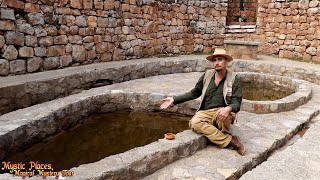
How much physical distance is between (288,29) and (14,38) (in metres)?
9.80

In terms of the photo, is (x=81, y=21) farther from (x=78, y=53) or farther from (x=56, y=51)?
(x=56, y=51)

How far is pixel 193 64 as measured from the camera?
379 inches

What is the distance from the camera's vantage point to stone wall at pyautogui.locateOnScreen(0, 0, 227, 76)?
6.11 metres

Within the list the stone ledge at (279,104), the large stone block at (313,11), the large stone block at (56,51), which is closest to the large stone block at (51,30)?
the large stone block at (56,51)

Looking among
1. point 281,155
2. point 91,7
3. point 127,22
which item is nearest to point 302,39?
point 127,22

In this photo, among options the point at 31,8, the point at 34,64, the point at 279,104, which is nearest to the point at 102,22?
the point at 31,8

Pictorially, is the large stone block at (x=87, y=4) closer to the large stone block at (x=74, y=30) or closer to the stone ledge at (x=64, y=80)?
the large stone block at (x=74, y=30)

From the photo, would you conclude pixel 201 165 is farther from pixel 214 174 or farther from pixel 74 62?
pixel 74 62

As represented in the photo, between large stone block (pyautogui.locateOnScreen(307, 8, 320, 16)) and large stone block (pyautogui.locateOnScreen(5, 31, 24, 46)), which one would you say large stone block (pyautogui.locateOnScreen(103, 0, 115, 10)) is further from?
large stone block (pyautogui.locateOnScreen(307, 8, 320, 16))

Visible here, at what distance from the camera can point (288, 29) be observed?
1159 cm

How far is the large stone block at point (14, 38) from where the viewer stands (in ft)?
19.2

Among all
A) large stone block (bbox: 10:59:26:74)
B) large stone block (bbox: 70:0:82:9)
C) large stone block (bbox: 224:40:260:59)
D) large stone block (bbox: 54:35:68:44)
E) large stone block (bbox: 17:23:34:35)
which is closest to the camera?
large stone block (bbox: 10:59:26:74)

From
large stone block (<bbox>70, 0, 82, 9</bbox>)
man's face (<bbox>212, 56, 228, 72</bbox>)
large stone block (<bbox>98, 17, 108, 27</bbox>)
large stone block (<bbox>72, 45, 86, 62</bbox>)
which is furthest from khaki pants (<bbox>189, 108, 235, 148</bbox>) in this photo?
large stone block (<bbox>98, 17, 108, 27</bbox>)

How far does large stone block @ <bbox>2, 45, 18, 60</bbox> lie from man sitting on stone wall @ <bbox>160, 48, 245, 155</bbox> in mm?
3818
